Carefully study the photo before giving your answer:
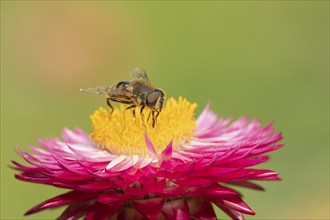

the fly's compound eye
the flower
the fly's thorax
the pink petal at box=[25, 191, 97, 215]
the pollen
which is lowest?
the pink petal at box=[25, 191, 97, 215]

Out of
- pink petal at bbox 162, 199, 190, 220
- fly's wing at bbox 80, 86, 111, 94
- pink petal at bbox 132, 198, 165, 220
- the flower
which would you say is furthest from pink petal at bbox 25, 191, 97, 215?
fly's wing at bbox 80, 86, 111, 94

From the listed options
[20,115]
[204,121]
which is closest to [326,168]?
[204,121]

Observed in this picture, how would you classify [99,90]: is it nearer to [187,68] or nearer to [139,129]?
[139,129]

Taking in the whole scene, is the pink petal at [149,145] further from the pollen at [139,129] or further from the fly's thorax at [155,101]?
the fly's thorax at [155,101]

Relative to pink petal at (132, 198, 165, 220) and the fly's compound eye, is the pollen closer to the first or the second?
the fly's compound eye

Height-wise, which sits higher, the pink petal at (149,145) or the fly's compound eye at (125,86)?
the fly's compound eye at (125,86)

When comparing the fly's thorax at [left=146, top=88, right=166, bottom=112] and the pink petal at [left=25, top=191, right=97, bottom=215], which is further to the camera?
the fly's thorax at [left=146, top=88, right=166, bottom=112]

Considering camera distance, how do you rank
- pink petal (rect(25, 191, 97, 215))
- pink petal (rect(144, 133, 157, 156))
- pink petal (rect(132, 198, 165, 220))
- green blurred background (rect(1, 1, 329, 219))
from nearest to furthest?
pink petal (rect(132, 198, 165, 220))
pink petal (rect(25, 191, 97, 215))
pink petal (rect(144, 133, 157, 156))
green blurred background (rect(1, 1, 329, 219))

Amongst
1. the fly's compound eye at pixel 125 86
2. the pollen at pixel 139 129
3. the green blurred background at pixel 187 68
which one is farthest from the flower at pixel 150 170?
the green blurred background at pixel 187 68
